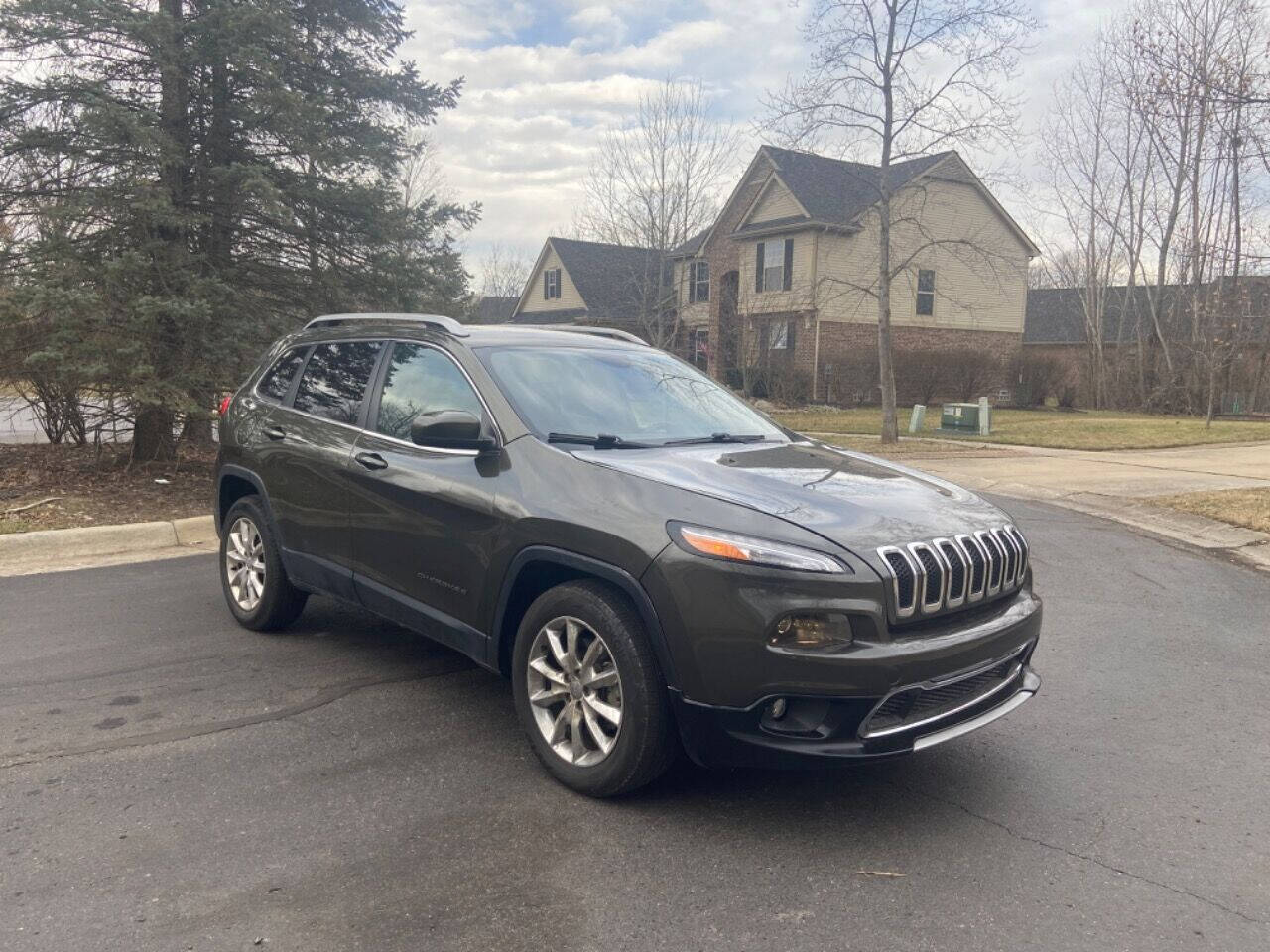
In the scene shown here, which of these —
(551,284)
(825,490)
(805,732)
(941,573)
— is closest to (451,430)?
(825,490)

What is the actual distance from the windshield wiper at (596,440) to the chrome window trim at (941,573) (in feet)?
4.15

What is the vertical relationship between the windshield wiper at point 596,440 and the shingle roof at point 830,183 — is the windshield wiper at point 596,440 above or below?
below

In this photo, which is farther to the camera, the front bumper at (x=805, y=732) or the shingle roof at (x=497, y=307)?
the shingle roof at (x=497, y=307)

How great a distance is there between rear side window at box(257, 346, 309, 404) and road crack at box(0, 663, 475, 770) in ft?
5.92

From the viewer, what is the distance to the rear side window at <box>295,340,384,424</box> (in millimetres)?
4891

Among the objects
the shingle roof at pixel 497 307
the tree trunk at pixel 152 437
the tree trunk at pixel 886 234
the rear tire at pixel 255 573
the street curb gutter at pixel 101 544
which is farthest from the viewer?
the shingle roof at pixel 497 307

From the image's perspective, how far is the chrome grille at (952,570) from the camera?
316 centimetres

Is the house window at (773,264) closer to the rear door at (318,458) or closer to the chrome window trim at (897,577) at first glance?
the rear door at (318,458)

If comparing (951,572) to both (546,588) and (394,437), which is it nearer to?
(546,588)

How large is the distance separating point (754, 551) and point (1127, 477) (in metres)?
11.6

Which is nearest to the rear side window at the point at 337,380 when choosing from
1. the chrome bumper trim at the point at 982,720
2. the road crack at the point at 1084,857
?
the chrome bumper trim at the point at 982,720

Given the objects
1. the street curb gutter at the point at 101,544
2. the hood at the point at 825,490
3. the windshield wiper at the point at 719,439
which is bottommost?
the street curb gutter at the point at 101,544

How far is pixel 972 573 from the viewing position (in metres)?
3.39

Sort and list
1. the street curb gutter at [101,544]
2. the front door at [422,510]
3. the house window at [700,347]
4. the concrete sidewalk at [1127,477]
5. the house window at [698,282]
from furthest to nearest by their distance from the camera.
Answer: the house window at [698,282], the house window at [700,347], the concrete sidewalk at [1127,477], the street curb gutter at [101,544], the front door at [422,510]
